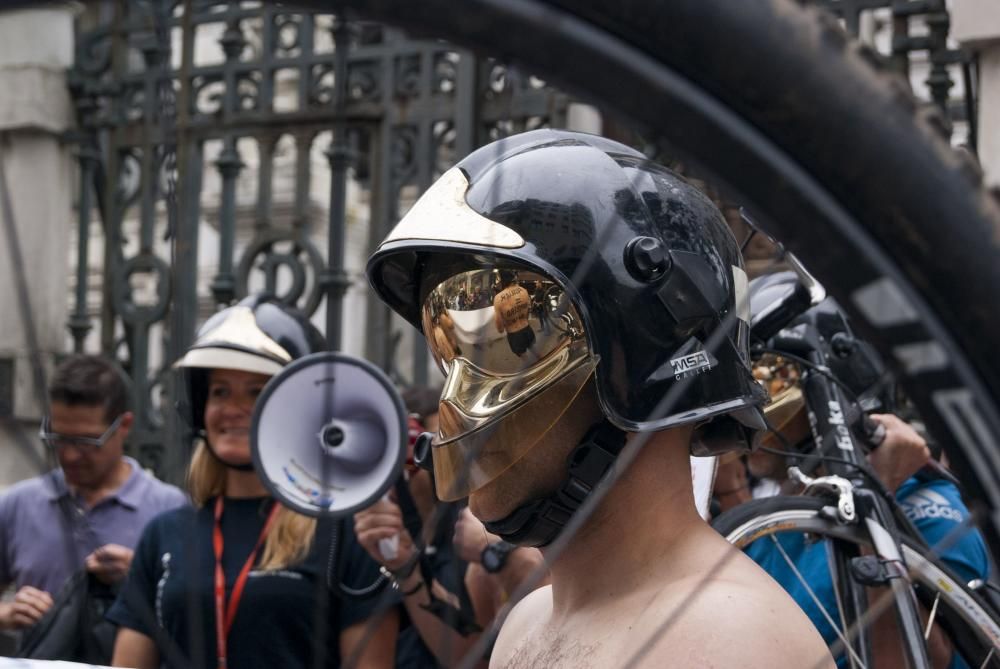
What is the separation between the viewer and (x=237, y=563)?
11.4 feet

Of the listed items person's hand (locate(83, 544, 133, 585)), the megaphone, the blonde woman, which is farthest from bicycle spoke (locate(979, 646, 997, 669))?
person's hand (locate(83, 544, 133, 585))

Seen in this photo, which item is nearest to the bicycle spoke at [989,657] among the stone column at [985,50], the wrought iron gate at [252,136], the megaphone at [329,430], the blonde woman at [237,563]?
the blonde woman at [237,563]

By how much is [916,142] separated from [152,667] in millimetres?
3131

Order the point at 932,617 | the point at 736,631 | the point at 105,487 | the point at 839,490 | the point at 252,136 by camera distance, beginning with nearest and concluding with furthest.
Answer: the point at 736,631 < the point at 932,617 < the point at 839,490 < the point at 105,487 < the point at 252,136

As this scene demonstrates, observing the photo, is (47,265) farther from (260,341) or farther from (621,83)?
(621,83)

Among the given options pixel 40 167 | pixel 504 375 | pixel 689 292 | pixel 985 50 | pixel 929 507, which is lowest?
pixel 40 167

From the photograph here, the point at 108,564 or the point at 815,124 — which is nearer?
the point at 815,124

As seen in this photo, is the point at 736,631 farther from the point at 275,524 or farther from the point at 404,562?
the point at 275,524

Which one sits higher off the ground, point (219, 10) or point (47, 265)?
point (219, 10)

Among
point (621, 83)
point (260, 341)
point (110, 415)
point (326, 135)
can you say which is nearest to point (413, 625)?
point (260, 341)

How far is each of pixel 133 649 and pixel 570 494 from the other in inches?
87.6

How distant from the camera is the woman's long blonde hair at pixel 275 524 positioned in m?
3.45

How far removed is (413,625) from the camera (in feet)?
11.6

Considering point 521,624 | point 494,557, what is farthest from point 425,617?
point 521,624
